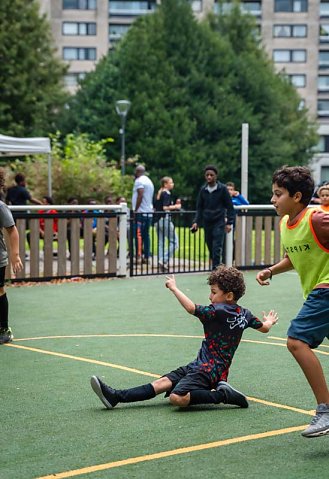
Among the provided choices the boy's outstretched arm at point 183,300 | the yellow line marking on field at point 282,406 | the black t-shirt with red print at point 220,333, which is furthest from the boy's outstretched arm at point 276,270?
the yellow line marking on field at point 282,406

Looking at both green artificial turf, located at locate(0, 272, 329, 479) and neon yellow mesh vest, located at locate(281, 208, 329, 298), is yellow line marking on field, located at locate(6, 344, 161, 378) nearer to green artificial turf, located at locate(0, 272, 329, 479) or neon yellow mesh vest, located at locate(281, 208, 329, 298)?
green artificial turf, located at locate(0, 272, 329, 479)

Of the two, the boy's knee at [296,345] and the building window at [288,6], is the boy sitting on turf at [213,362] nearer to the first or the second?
the boy's knee at [296,345]

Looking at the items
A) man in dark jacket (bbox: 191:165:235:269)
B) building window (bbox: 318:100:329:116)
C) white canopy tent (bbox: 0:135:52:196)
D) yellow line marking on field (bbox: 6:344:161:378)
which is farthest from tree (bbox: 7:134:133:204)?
building window (bbox: 318:100:329:116)

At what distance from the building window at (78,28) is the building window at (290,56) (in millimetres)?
18148

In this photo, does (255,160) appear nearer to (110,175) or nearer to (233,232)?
(110,175)

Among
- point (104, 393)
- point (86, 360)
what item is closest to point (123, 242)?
point (86, 360)

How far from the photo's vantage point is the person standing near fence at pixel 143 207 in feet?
58.3

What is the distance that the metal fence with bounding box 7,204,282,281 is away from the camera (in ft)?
53.5

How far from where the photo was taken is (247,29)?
6731cm

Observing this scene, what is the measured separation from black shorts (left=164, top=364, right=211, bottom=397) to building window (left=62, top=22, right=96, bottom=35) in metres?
87.6

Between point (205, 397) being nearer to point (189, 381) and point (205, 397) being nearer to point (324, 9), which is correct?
point (189, 381)

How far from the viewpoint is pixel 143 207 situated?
20078 millimetres

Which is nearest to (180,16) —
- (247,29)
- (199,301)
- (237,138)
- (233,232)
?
(237,138)

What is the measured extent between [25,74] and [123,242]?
37981 mm
